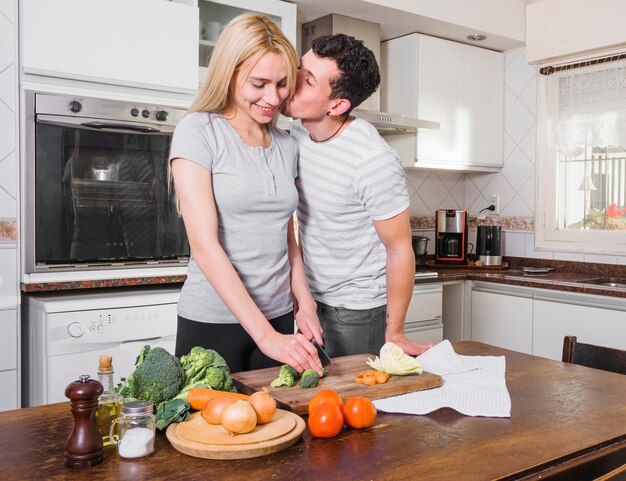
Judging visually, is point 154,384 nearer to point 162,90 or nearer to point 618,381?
point 618,381

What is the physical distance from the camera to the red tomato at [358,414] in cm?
111

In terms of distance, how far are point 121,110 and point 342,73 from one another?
4.09 feet

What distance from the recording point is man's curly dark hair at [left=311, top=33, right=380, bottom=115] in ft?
5.23

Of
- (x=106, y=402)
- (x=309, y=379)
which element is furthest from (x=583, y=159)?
(x=106, y=402)

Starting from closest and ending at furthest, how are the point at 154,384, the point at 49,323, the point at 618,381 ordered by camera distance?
the point at 154,384 < the point at 618,381 < the point at 49,323

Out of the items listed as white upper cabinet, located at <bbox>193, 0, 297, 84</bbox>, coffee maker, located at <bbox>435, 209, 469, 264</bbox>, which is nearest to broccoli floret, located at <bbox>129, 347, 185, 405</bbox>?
white upper cabinet, located at <bbox>193, 0, 297, 84</bbox>

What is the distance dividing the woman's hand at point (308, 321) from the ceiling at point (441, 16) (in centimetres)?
202

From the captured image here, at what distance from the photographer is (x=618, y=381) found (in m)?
1.49

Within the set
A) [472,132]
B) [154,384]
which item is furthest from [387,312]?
[472,132]

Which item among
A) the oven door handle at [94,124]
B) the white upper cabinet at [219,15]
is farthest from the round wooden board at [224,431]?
the white upper cabinet at [219,15]

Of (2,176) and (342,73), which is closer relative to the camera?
(342,73)

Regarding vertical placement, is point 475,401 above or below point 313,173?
below

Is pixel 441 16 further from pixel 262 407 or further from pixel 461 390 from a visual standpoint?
pixel 262 407

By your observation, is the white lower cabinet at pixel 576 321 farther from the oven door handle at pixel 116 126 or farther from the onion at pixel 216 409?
the onion at pixel 216 409
